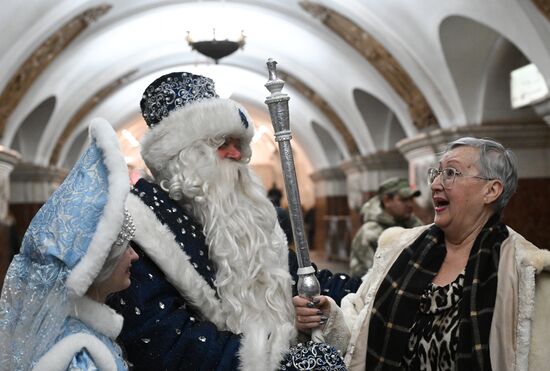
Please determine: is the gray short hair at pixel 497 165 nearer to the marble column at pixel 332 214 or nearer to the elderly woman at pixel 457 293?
the elderly woman at pixel 457 293

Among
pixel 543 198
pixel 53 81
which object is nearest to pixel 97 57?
pixel 53 81

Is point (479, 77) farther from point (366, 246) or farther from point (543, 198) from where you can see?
point (366, 246)

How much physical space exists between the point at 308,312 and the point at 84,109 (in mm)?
18193

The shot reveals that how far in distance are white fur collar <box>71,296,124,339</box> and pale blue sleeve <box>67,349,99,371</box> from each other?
0.11m

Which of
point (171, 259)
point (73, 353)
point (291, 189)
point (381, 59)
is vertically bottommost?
point (73, 353)

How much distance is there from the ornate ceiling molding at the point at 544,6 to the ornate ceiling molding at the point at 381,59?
466 centimetres

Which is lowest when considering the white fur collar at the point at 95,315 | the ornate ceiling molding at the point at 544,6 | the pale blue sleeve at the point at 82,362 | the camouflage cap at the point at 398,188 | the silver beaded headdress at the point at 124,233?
the pale blue sleeve at the point at 82,362

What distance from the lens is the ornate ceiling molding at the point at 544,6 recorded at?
9681mm

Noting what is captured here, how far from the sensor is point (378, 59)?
1530 centimetres

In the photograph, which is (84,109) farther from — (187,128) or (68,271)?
(68,271)

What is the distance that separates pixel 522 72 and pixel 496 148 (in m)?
9.68

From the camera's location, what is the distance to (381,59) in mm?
15188

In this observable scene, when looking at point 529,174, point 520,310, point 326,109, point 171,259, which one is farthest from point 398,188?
point 326,109

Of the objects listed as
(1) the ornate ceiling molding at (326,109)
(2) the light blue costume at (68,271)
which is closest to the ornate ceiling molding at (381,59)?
(1) the ornate ceiling molding at (326,109)
